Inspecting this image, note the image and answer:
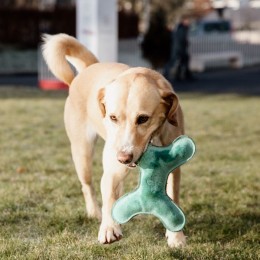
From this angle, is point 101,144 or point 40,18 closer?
point 101,144

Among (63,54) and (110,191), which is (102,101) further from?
(63,54)

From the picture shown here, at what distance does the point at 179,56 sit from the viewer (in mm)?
19156

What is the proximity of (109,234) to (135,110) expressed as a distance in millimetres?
757

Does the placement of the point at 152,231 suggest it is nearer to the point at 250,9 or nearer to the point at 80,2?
the point at 80,2

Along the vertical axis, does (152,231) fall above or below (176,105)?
below

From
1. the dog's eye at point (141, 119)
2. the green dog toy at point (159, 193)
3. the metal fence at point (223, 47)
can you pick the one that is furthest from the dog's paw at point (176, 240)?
the metal fence at point (223, 47)

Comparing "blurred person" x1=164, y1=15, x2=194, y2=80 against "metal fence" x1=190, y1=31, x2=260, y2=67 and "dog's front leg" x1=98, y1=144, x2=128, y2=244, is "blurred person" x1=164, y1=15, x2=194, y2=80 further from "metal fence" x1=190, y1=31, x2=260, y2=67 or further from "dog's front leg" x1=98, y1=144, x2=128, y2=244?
"dog's front leg" x1=98, y1=144, x2=128, y2=244

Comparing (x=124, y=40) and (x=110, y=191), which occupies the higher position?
(x=110, y=191)

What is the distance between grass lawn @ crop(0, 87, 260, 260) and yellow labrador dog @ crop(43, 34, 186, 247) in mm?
195

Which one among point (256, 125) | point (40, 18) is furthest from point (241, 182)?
point (40, 18)

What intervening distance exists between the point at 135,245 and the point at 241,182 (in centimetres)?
222

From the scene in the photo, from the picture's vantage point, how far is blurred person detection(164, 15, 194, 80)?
19.2 meters

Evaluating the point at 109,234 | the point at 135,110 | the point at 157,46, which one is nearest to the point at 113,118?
the point at 135,110

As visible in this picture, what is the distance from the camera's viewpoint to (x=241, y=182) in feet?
19.1
